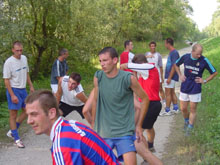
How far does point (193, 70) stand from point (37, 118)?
4.78m

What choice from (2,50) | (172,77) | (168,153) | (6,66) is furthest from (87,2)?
(168,153)

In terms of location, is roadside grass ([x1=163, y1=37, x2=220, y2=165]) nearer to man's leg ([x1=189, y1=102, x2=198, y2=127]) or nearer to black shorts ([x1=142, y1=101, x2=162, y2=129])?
man's leg ([x1=189, y1=102, x2=198, y2=127])

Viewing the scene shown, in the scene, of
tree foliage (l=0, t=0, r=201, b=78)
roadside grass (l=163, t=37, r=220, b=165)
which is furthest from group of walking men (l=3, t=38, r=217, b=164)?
tree foliage (l=0, t=0, r=201, b=78)

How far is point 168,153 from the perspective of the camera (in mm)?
5797

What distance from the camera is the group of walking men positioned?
2223 mm

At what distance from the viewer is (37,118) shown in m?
2.22

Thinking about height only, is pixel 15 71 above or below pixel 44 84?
above

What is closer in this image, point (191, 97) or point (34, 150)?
point (34, 150)

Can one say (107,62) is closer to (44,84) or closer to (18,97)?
(18,97)

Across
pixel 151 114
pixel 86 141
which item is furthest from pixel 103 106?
pixel 86 141

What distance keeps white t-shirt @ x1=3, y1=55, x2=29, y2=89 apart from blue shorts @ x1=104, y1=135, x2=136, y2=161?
3372mm

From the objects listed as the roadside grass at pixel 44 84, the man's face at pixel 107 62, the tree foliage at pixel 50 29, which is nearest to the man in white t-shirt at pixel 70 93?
the roadside grass at pixel 44 84

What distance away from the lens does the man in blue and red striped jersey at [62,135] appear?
2.14 metres

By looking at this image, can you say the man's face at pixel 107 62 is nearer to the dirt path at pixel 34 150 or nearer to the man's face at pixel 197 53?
the dirt path at pixel 34 150
